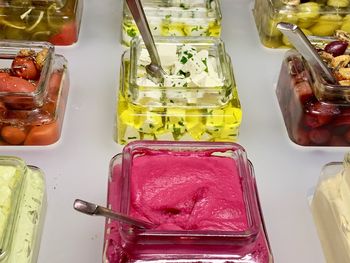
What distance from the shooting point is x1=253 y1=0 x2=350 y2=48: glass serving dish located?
1.10 meters

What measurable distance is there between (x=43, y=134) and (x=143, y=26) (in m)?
0.22

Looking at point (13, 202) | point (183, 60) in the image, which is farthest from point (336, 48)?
point (13, 202)

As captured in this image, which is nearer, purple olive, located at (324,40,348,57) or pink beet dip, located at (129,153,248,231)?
pink beet dip, located at (129,153,248,231)

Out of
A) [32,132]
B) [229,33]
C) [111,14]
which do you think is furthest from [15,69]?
[229,33]

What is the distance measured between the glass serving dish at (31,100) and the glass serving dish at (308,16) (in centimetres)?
41

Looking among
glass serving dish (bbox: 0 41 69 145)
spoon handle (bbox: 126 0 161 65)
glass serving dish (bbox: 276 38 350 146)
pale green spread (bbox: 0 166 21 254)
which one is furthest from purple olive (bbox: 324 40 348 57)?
pale green spread (bbox: 0 166 21 254)

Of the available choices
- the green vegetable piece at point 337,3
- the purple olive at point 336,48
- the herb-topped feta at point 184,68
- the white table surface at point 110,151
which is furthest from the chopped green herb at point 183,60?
the green vegetable piece at point 337,3

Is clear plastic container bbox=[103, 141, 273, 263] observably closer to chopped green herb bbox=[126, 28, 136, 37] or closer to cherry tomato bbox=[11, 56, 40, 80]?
cherry tomato bbox=[11, 56, 40, 80]

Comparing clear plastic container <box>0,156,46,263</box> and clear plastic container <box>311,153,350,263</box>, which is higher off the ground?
clear plastic container <box>0,156,46,263</box>

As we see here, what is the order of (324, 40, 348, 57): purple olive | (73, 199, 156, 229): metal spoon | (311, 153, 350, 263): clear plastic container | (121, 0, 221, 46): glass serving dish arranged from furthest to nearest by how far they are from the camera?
(121, 0, 221, 46): glass serving dish → (324, 40, 348, 57): purple olive → (311, 153, 350, 263): clear plastic container → (73, 199, 156, 229): metal spoon

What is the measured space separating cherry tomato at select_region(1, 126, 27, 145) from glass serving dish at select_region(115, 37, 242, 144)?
0.14 meters

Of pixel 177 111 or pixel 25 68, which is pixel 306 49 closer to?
pixel 177 111

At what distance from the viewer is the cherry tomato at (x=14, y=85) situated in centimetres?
88

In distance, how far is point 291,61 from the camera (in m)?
0.99
